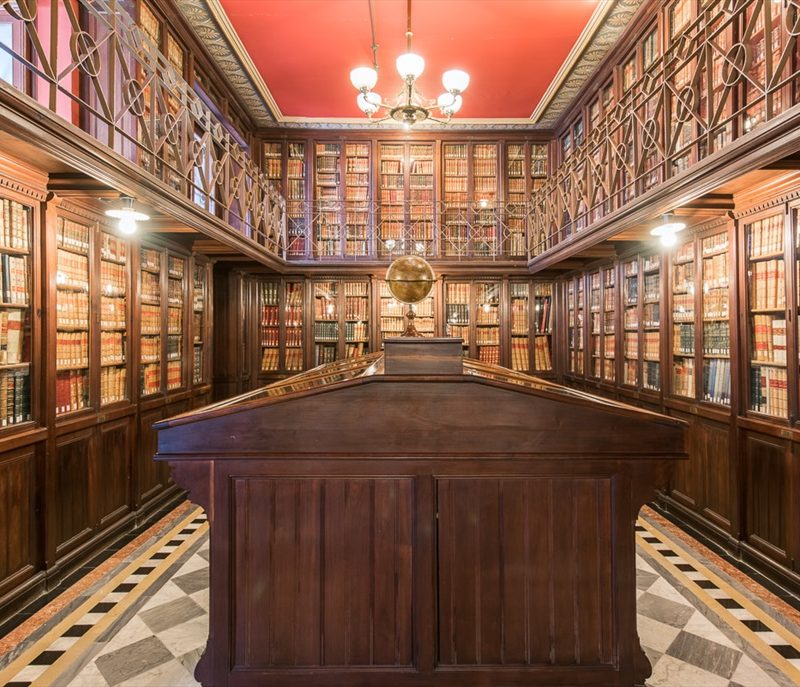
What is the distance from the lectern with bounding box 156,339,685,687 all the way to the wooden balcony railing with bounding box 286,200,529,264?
18.8 feet

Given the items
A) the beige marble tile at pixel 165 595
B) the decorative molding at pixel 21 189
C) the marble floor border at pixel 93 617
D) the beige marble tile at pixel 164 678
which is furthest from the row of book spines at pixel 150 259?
the beige marble tile at pixel 164 678

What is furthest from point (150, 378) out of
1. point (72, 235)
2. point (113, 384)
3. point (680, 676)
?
point (680, 676)

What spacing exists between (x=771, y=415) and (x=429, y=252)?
4.95 meters

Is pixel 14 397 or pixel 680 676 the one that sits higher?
pixel 14 397

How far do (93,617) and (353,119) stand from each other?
637cm

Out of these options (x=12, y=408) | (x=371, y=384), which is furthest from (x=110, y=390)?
(x=371, y=384)

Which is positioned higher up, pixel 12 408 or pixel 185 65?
pixel 185 65

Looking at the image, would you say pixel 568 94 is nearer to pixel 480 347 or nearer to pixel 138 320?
pixel 480 347

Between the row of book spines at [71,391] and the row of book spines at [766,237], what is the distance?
Answer: 177 inches

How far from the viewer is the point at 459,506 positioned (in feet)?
5.52

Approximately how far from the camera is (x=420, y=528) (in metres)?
1.68

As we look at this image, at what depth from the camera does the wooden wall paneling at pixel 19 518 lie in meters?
2.66

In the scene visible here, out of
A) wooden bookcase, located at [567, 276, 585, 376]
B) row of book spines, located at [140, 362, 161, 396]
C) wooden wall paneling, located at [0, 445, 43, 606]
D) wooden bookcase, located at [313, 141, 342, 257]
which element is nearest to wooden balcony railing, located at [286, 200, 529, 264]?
wooden bookcase, located at [313, 141, 342, 257]

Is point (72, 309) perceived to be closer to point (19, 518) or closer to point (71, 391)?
point (71, 391)
